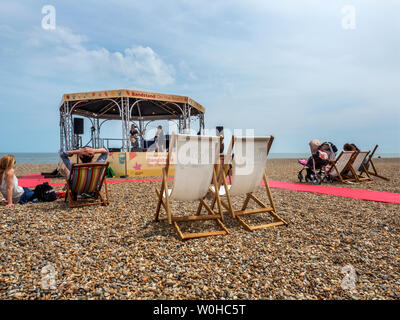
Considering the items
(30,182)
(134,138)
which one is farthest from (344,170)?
(30,182)

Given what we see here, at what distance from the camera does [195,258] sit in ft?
7.04

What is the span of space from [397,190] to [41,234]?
7.38m

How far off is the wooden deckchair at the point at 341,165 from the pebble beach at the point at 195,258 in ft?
10.8

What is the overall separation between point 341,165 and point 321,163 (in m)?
0.67

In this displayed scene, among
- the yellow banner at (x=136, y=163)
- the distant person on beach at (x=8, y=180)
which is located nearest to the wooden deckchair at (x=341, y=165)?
the yellow banner at (x=136, y=163)

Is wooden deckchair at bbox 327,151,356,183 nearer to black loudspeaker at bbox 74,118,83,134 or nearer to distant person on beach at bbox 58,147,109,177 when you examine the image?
distant person on beach at bbox 58,147,109,177

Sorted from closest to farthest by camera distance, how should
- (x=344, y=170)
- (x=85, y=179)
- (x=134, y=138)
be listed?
(x=85, y=179)
(x=344, y=170)
(x=134, y=138)

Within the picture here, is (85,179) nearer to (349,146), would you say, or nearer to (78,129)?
(349,146)

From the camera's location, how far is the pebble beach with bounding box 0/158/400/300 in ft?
5.50

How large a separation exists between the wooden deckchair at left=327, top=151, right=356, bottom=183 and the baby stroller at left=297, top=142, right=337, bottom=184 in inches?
5.6

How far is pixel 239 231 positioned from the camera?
288 cm

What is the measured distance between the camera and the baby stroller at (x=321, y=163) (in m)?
6.69

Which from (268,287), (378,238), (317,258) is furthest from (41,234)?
(378,238)
